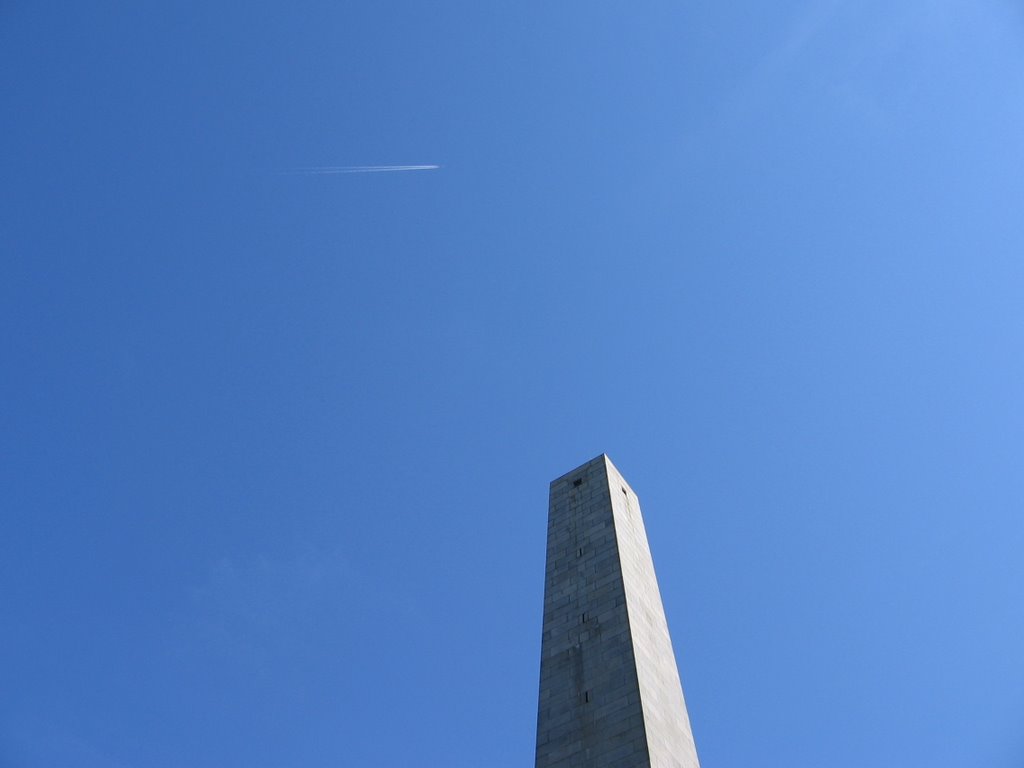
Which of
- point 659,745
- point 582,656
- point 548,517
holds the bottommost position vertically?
point 659,745

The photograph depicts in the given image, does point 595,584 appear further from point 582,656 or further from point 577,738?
point 577,738

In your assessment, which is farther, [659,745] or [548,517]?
[548,517]

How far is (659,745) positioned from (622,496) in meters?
10.8

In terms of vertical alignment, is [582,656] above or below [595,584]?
below

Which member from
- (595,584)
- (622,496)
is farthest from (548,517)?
(595,584)

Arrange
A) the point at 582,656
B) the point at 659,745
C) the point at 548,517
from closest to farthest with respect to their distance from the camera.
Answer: the point at 659,745
the point at 582,656
the point at 548,517

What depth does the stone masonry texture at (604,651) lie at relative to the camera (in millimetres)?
18156

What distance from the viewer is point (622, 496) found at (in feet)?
90.5

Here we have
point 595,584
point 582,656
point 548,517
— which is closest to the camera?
point 582,656

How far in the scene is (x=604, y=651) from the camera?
20.2m

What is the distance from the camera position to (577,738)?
731 inches

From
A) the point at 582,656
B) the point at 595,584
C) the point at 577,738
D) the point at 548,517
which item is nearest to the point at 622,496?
the point at 548,517

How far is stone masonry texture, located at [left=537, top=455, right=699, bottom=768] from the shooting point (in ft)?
59.6

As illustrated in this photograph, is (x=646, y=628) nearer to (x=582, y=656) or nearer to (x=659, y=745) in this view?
(x=582, y=656)
